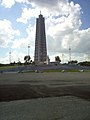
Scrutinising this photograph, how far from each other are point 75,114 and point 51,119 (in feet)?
4.62

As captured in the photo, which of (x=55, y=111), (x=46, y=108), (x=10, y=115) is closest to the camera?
(x=10, y=115)

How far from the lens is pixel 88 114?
1116 cm

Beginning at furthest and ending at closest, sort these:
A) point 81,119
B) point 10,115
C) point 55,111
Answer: point 55,111
point 10,115
point 81,119

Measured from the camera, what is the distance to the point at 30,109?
41.8 feet

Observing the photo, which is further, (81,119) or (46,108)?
(46,108)

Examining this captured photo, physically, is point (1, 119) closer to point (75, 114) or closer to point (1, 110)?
point (1, 110)

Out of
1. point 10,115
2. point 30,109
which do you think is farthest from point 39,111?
point 10,115

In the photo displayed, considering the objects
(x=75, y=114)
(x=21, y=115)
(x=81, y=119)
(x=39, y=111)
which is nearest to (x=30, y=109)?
(x=39, y=111)

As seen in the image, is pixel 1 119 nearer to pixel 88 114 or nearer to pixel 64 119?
pixel 64 119

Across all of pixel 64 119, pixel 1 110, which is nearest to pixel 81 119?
pixel 64 119

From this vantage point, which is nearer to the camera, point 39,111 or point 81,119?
point 81,119

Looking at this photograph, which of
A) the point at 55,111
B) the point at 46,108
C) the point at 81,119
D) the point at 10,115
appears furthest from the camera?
the point at 46,108

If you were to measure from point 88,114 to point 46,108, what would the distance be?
2529 mm

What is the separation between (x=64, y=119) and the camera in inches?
400
